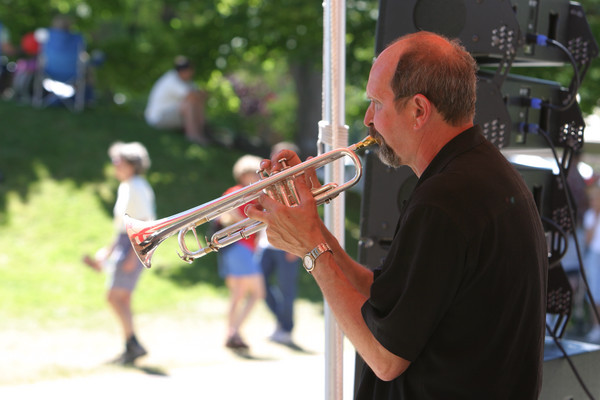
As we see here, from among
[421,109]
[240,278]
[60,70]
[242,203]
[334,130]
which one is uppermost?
[421,109]

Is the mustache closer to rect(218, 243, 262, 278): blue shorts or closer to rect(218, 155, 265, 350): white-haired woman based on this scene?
rect(218, 155, 265, 350): white-haired woman

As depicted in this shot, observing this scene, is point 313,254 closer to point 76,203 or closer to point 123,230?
point 123,230

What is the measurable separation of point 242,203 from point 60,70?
10361 millimetres

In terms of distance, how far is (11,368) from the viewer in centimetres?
602

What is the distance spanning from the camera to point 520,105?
120 inches

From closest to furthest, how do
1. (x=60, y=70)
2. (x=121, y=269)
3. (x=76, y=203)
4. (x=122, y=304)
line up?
(x=121, y=269)
(x=122, y=304)
(x=76, y=203)
(x=60, y=70)

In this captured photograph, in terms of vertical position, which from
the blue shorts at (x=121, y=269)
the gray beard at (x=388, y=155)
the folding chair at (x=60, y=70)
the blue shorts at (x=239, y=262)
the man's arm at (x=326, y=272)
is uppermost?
the gray beard at (x=388, y=155)

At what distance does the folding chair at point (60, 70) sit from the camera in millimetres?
11523

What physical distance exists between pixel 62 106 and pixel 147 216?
696cm

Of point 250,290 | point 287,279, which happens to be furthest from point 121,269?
point 287,279

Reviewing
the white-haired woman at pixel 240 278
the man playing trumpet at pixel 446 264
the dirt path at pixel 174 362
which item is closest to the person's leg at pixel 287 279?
the white-haired woman at pixel 240 278

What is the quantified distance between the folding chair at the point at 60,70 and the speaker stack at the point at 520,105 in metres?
9.55

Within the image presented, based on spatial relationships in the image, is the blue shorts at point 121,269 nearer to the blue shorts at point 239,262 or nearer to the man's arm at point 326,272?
the blue shorts at point 239,262

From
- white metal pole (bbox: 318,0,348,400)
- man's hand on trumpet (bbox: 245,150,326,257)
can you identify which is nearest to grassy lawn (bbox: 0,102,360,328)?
white metal pole (bbox: 318,0,348,400)
